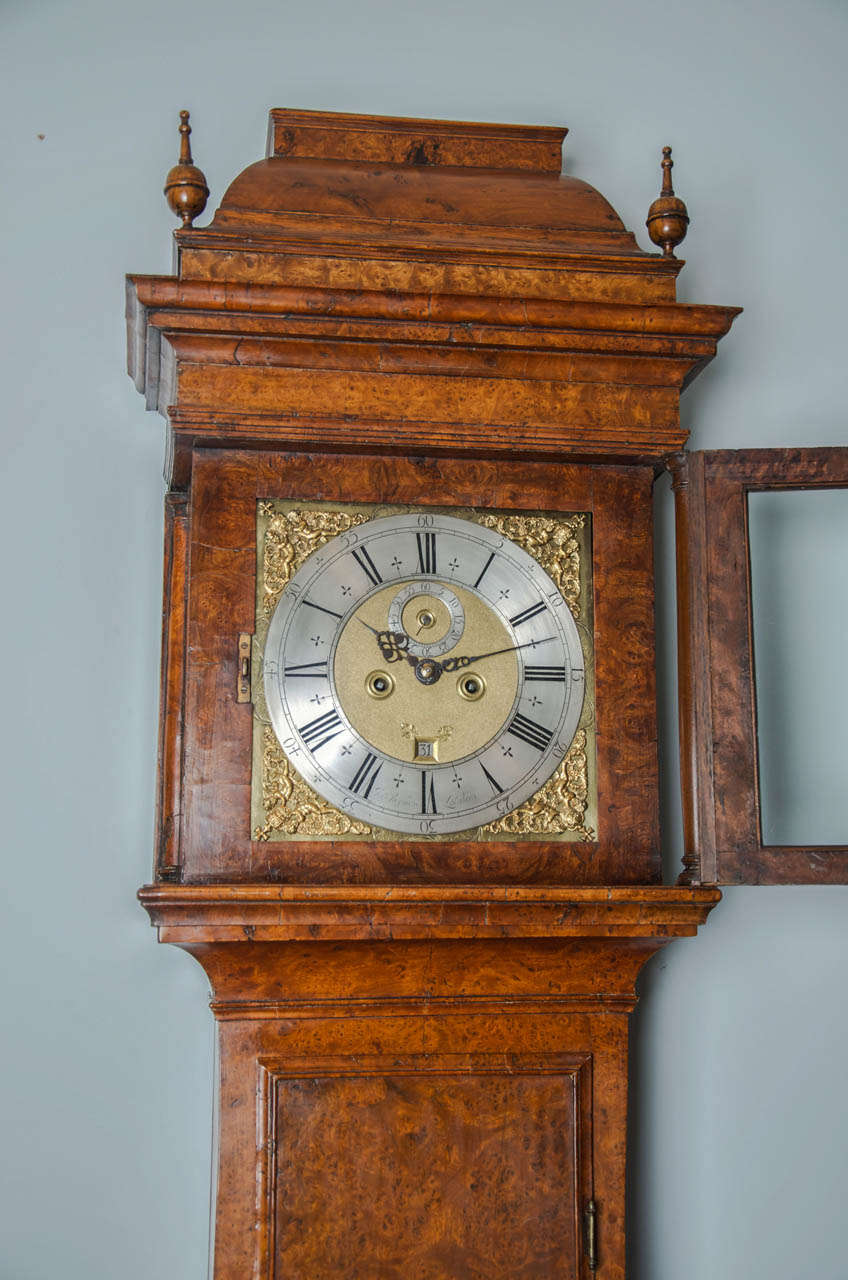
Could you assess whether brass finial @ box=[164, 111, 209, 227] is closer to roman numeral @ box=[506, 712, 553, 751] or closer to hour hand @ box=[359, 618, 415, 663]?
hour hand @ box=[359, 618, 415, 663]

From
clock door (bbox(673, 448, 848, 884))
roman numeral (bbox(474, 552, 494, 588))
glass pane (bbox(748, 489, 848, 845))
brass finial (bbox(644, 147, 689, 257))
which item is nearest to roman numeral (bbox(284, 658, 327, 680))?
roman numeral (bbox(474, 552, 494, 588))

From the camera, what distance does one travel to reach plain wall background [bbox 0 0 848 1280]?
2543 mm

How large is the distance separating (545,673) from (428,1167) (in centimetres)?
78

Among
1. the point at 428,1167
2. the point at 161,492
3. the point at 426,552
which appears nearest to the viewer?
the point at 428,1167

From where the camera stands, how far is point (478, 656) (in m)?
2.42

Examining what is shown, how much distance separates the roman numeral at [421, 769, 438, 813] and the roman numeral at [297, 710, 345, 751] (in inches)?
5.9

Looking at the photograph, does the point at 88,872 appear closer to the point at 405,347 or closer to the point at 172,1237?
the point at 172,1237

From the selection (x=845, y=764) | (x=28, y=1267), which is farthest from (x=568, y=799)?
(x=28, y=1267)

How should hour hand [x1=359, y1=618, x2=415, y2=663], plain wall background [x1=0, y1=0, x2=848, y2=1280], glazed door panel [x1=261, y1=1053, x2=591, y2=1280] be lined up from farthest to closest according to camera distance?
1. plain wall background [x1=0, y1=0, x2=848, y2=1280]
2. hour hand [x1=359, y1=618, x2=415, y2=663]
3. glazed door panel [x1=261, y1=1053, x2=591, y2=1280]

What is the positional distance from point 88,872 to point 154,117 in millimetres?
1363

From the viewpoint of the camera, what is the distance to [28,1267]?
2482mm

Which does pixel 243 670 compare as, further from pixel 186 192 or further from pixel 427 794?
pixel 186 192

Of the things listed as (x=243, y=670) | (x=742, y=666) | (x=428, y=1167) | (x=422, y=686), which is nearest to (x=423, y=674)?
(x=422, y=686)

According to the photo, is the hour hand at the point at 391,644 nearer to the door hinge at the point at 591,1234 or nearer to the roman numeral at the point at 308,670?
the roman numeral at the point at 308,670
